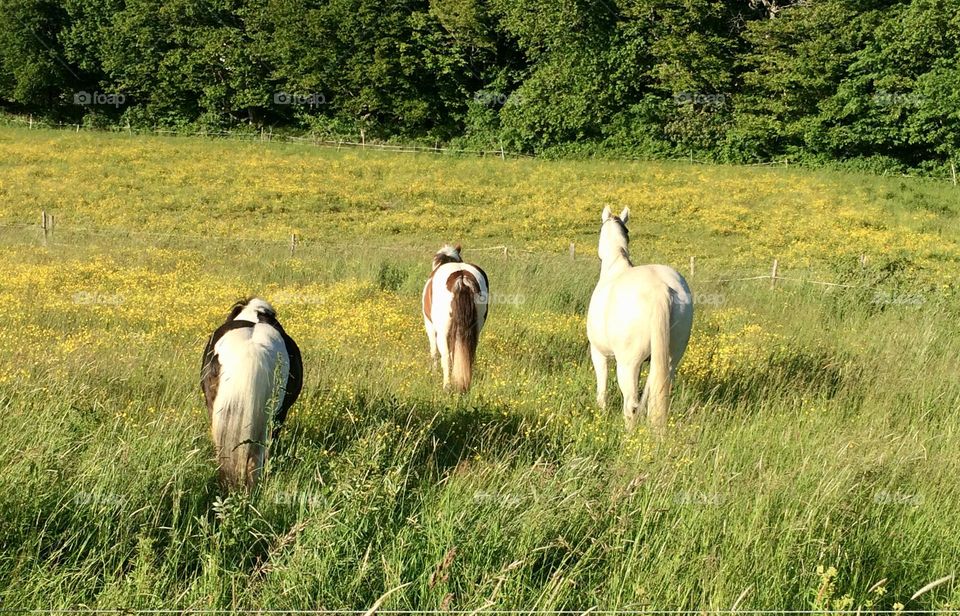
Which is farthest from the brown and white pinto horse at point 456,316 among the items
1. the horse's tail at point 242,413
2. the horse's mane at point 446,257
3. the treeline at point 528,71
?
the treeline at point 528,71

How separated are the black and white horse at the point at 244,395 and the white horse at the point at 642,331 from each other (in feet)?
8.51

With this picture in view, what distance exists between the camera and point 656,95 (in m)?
46.3

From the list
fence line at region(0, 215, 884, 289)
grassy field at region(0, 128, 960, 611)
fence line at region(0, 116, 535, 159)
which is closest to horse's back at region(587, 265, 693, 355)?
grassy field at region(0, 128, 960, 611)

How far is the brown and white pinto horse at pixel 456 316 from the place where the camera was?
7188mm

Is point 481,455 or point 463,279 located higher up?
point 463,279

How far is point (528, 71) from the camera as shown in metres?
50.5

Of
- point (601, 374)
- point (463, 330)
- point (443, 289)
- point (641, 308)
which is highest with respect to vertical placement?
point (641, 308)

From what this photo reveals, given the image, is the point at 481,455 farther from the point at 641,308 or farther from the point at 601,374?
the point at 601,374

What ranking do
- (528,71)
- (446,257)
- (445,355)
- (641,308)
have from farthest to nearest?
(528,71) < (446,257) < (445,355) < (641,308)

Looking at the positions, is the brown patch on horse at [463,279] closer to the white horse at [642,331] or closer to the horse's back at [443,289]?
the horse's back at [443,289]

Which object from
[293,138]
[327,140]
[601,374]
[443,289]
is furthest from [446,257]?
[293,138]

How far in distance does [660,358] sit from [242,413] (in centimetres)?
322

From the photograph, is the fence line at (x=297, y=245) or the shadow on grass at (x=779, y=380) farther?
the fence line at (x=297, y=245)

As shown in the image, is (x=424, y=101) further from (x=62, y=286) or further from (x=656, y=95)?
(x=62, y=286)
